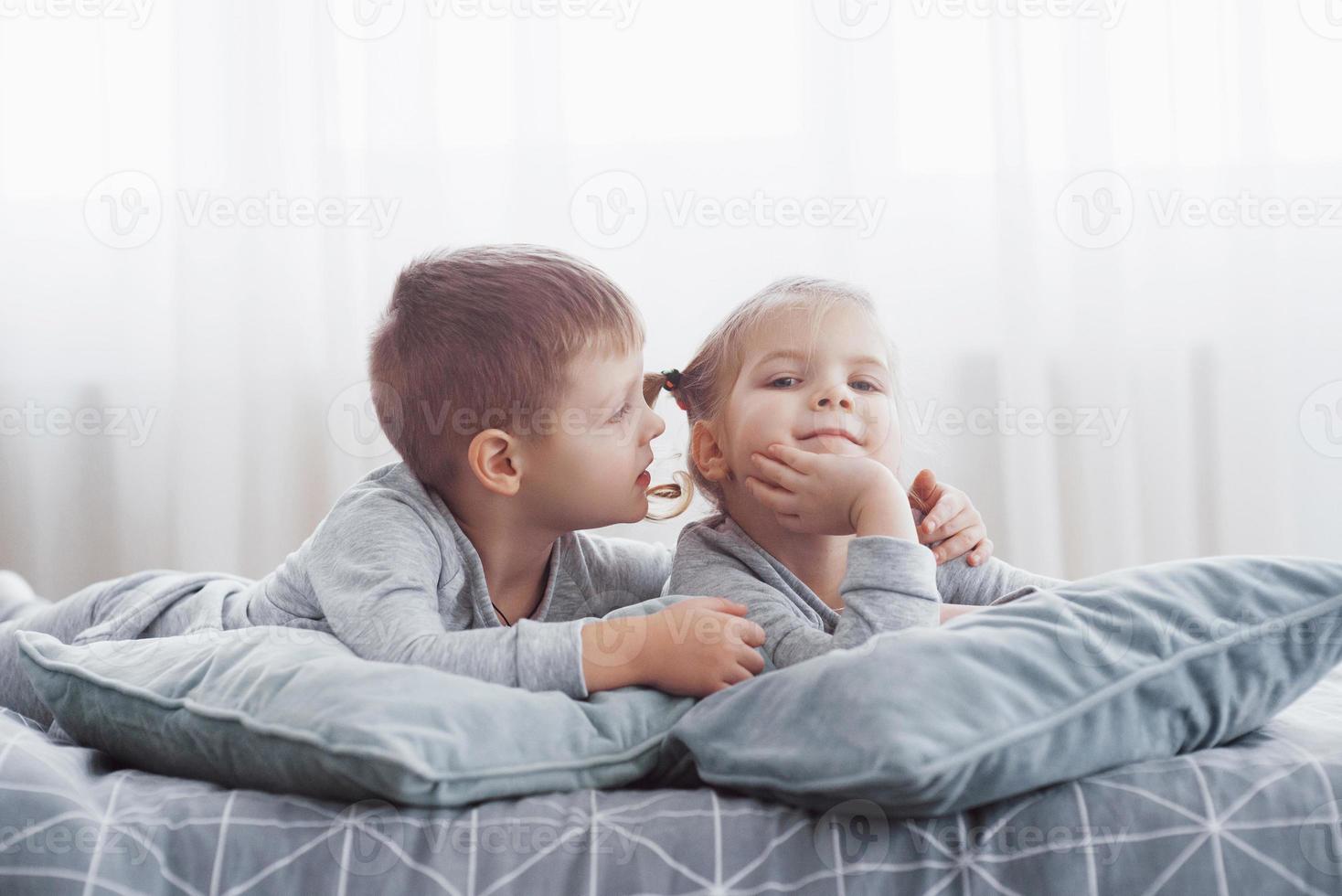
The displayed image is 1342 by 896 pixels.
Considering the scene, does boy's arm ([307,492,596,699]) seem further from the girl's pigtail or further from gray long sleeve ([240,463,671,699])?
the girl's pigtail

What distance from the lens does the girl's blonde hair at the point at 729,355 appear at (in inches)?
45.5

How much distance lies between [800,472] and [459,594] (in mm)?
379

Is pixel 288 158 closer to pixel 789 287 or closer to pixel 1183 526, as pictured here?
pixel 789 287

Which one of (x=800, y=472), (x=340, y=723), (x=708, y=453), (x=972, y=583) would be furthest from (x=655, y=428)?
(x=340, y=723)

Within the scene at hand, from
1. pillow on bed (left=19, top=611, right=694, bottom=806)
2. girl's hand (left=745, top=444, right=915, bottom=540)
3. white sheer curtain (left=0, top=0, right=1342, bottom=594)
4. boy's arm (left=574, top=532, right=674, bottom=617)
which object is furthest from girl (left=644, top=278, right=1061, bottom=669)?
white sheer curtain (left=0, top=0, right=1342, bottom=594)

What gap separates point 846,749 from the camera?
2.16 ft

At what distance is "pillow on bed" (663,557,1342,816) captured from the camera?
66cm

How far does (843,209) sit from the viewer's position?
2109 millimetres

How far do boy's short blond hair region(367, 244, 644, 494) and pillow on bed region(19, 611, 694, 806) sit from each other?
30 centimetres

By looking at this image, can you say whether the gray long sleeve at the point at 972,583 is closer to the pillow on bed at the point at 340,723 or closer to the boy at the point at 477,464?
the boy at the point at 477,464

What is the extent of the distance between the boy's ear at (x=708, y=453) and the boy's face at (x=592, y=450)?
8 cm

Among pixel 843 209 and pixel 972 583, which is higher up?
pixel 843 209

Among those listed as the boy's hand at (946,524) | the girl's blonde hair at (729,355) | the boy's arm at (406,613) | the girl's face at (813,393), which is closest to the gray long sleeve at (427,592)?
the boy's arm at (406,613)

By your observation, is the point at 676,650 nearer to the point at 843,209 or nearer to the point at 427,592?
the point at 427,592
